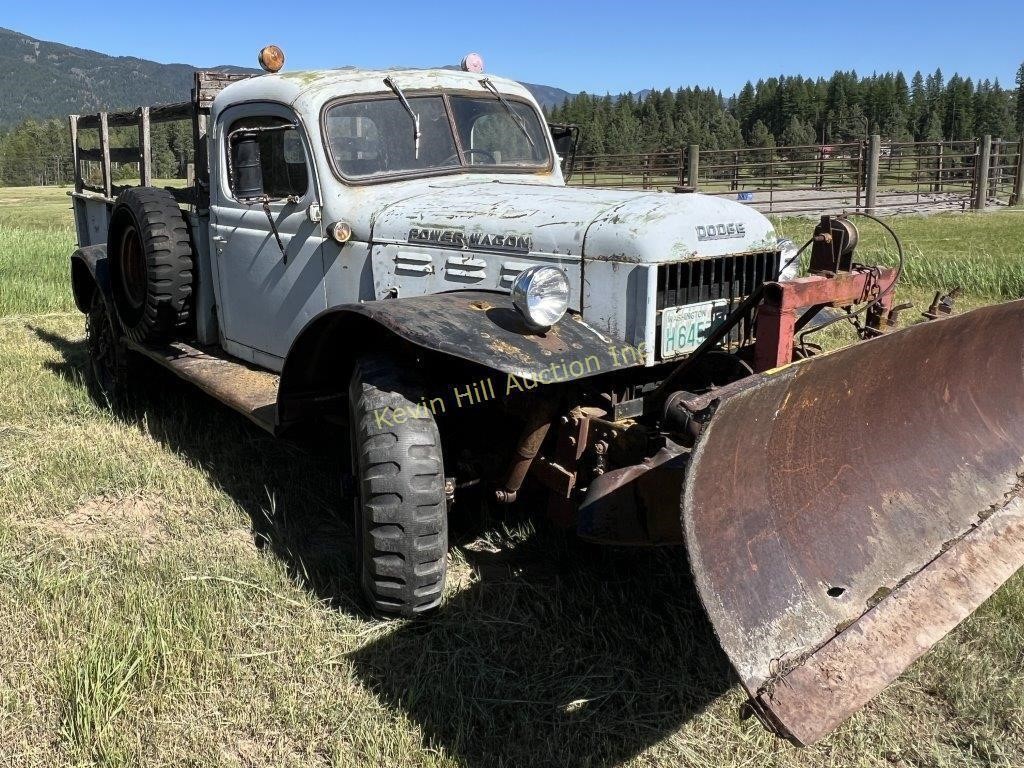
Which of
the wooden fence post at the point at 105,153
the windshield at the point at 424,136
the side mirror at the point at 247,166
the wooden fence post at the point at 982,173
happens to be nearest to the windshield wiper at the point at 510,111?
the windshield at the point at 424,136

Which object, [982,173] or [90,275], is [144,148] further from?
[982,173]

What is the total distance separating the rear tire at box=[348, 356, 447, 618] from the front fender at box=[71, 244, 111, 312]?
329 cm

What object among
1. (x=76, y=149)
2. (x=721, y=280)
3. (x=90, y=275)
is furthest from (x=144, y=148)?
(x=721, y=280)

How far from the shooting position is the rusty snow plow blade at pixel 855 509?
242 centimetres

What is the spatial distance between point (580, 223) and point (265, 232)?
6.26 feet

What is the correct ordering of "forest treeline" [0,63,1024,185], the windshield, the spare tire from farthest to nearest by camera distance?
"forest treeline" [0,63,1024,185]
the spare tire
the windshield

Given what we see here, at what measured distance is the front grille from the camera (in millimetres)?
3303

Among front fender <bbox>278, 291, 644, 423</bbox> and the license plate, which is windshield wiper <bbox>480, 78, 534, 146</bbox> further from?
the license plate

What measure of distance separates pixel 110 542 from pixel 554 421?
6.60 feet

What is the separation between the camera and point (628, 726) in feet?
9.10

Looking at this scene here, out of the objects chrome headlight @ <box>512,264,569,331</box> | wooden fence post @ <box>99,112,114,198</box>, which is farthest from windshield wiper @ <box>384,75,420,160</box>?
wooden fence post @ <box>99,112,114,198</box>

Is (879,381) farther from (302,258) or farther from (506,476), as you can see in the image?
(302,258)

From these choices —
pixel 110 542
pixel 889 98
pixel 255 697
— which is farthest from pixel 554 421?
pixel 889 98

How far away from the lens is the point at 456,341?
2.95 metres
